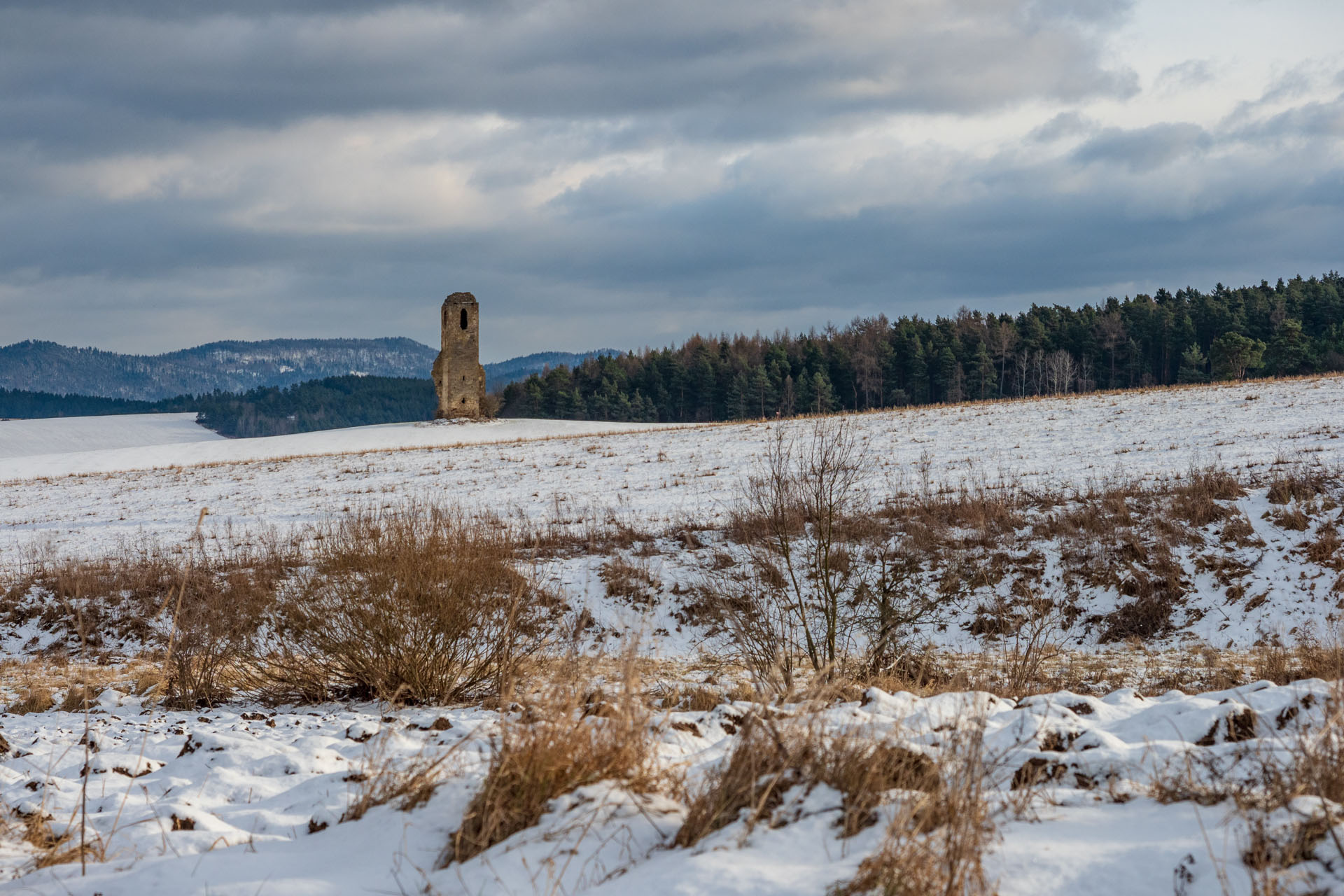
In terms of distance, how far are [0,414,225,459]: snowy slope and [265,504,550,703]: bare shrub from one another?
204ft

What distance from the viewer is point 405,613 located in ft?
26.6

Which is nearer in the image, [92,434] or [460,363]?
[460,363]

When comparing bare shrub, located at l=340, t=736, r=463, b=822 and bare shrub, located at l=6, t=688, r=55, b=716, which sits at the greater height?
bare shrub, located at l=340, t=736, r=463, b=822

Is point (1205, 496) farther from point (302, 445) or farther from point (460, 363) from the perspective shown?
point (460, 363)

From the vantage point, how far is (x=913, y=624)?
540 inches

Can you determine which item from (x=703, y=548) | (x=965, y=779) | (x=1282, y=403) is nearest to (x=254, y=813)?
(x=965, y=779)

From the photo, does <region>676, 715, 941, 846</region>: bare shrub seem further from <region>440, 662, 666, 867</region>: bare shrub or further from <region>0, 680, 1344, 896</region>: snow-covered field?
<region>440, 662, 666, 867</region>: bare shrub

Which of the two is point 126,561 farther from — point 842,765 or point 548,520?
point 842,765

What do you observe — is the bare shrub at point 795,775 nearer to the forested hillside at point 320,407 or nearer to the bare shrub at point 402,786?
the bare shrub at point 402,786

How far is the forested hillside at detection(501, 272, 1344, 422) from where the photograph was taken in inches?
2862

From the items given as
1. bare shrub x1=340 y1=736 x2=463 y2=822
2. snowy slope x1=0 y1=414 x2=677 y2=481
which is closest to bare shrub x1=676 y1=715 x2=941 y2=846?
bare shrub x1=340 y1=736 x2=463 y2=822

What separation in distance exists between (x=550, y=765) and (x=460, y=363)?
49.1 m

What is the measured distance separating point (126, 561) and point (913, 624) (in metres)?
15.1

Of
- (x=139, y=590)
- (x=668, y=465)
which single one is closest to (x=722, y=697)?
(x=139, y=590)
